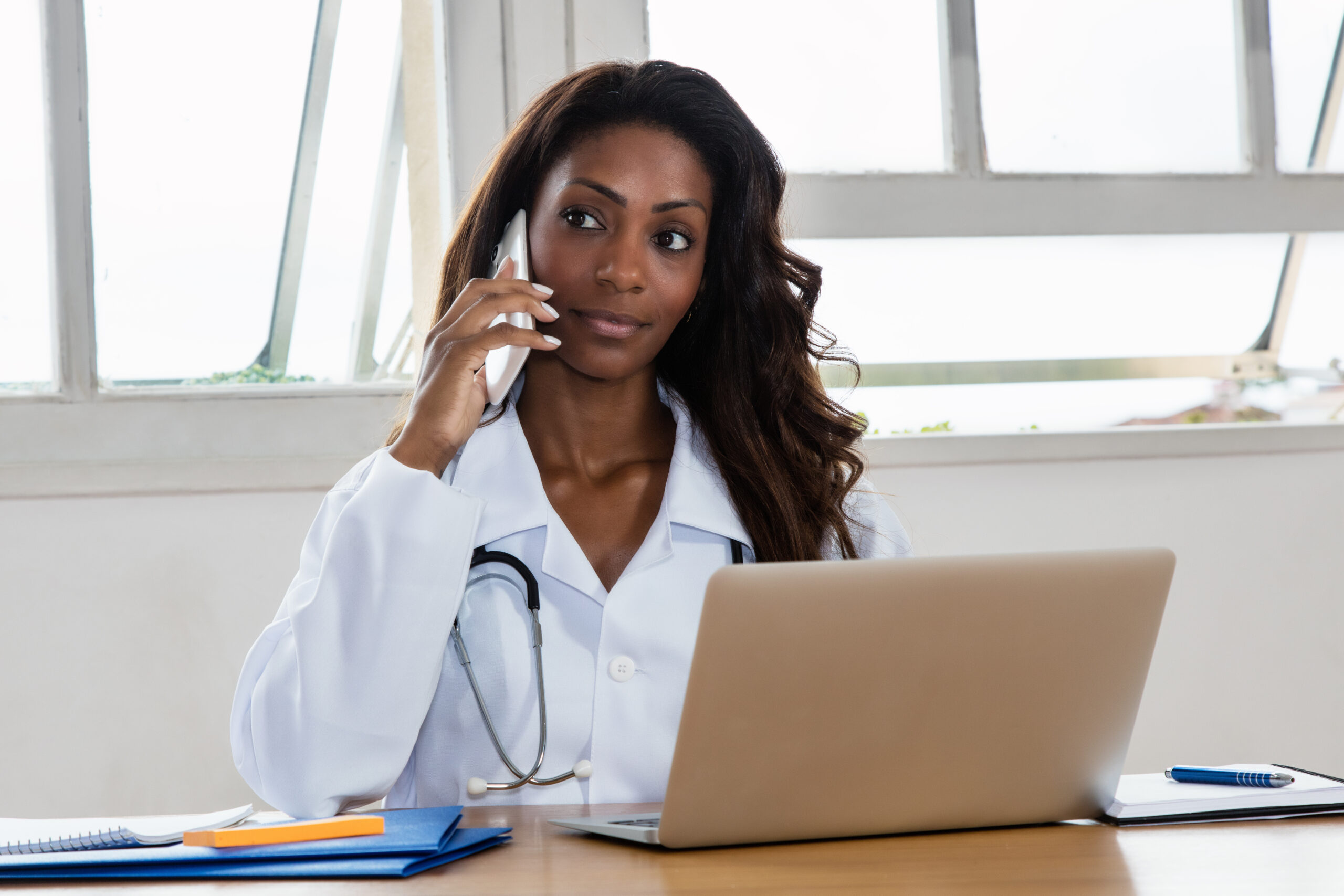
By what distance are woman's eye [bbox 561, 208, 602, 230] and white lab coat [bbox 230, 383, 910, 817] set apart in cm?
32

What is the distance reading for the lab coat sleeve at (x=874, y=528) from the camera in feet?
5.82

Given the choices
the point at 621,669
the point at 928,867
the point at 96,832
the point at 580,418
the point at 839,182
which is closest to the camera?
the point at 928,867

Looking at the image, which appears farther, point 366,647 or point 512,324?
point 512,324

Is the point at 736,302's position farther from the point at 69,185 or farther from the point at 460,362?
the point at 69,185

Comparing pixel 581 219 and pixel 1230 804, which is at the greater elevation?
pixel 581 219

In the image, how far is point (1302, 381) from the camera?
2.82 metres

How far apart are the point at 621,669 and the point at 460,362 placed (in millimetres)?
456

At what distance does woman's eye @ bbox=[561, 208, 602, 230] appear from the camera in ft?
5.47

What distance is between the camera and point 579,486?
181cm

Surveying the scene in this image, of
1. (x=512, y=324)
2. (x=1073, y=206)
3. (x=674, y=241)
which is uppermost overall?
(x=1073, y=206)

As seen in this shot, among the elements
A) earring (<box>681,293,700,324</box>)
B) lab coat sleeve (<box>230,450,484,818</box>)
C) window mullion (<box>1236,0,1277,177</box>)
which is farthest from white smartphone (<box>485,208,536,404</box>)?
window mullion (<box>1236,0,1277,177</box>)

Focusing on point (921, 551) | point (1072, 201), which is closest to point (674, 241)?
point (921, 551)

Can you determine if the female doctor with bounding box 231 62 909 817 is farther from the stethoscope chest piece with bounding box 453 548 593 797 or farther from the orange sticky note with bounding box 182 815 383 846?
→ the orange sticky note with bounding box 182 815 383 846

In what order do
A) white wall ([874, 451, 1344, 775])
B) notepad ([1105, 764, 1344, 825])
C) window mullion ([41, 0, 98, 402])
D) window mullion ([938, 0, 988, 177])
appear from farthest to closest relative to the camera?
window mullion ([938, 0, 988, 177]) < white wall ([874, 451, 1344, 775]) < window mullion ([41, 0, 98, 402]) < notepad ([1105, 764, 1344, 825])
